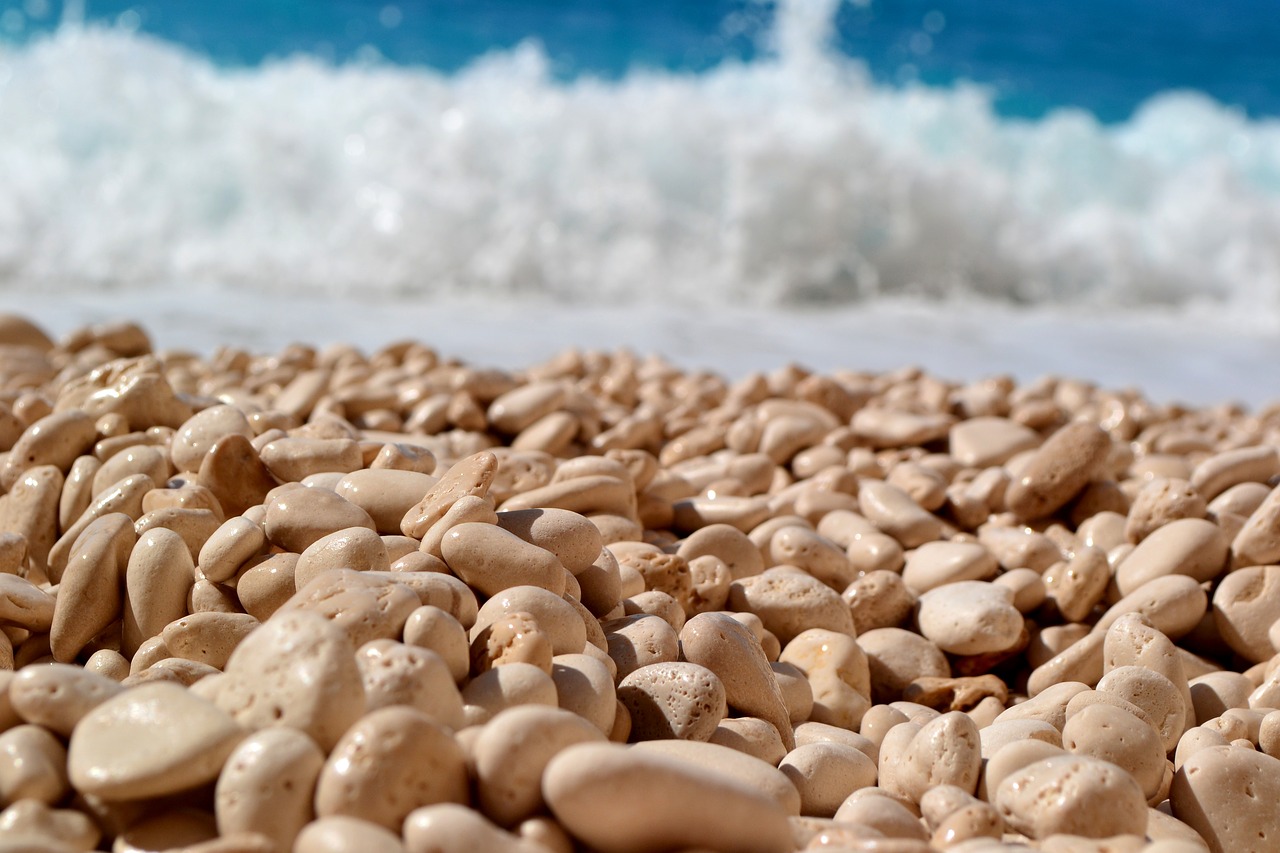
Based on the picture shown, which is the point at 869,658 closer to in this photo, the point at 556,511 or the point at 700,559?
the point at 700,559

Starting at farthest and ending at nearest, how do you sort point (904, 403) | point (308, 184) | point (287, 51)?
point (287, 51)
point (308, 184)
point (904, 403)

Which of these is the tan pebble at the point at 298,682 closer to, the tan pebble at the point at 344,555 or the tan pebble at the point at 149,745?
the tan pebble at the point at 149,745

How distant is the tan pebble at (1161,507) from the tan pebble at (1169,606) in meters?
0.22

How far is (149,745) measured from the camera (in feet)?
3.17

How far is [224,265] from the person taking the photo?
18.4 ft

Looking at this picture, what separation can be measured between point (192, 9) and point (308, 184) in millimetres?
5424

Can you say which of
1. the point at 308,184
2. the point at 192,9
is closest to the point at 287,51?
the point at 192,9

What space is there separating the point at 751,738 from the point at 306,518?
61 cm

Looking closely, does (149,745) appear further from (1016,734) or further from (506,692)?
(1016,734)

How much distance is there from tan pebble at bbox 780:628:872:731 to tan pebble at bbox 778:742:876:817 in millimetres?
220

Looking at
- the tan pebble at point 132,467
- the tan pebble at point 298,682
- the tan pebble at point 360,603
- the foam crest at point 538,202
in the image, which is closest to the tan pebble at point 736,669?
the tan pebble at point 360,603

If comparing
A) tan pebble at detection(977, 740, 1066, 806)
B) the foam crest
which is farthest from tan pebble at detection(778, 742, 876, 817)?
the foam crest

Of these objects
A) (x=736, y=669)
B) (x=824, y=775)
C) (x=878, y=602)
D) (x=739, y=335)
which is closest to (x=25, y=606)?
(x=736, y=669)

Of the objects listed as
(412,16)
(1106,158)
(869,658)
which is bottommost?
(869,658)
